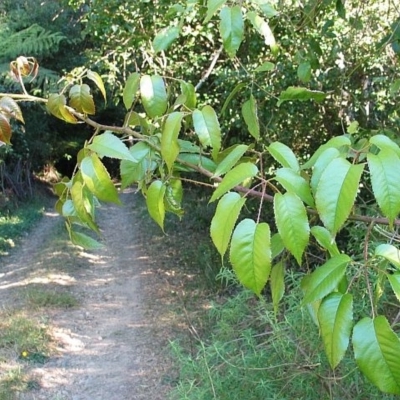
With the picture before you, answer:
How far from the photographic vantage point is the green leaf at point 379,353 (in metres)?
0.82

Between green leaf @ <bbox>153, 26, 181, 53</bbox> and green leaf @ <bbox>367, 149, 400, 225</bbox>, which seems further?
green leaf @ <bbox>153, 26, 181, 53</bbox>

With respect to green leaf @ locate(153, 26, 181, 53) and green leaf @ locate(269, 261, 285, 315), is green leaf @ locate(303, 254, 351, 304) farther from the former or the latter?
green leaf @ locate(153, 26, 181, 53)

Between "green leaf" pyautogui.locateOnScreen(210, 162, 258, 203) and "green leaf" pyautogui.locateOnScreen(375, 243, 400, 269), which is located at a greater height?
"green leaf" pyautogui.locateOnScreen(210, 162, 258, 203)

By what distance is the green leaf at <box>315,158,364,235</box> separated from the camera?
Answer: 0.86m

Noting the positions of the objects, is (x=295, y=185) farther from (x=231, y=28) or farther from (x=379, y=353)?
(x=231, y=28)

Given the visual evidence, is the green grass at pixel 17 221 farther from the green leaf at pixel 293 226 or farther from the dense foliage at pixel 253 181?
the green leaf at pixel 293 226

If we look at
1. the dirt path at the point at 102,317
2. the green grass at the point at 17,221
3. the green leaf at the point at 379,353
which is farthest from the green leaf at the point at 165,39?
the green grass at the point at 17,221

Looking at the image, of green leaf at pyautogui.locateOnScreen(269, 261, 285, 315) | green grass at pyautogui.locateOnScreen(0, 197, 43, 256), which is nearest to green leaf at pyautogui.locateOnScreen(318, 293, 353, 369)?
green leaf at pyautogui.locateOnScreen(269, 261, 285, 315)

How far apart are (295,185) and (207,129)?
0.30m

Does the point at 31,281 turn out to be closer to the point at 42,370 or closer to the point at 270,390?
the point at 42,370

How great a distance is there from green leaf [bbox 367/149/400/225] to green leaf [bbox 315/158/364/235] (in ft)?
0.08

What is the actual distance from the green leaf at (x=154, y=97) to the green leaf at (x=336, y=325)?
0.59 meters

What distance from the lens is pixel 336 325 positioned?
2.94ft

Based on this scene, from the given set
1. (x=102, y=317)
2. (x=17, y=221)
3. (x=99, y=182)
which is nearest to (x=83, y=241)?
(x=99, y=182)
